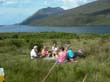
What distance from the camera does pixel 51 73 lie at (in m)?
14.9

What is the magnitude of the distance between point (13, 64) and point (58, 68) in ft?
7.90

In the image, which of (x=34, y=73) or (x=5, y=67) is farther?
(x=5, y=67)

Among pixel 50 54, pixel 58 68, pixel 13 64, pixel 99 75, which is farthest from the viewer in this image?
pixel 50 54

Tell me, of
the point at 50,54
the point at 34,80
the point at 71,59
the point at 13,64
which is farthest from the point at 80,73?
the point at 50,54

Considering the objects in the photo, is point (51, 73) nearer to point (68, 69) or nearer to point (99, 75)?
point (68, 69)

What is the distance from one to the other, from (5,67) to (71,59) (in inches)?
180

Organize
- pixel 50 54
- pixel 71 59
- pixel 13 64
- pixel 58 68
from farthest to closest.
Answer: pixel 50 54 → pixel 71 59 → pixel 13 64 → pixel 58 68

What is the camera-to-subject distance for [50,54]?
2314 cm

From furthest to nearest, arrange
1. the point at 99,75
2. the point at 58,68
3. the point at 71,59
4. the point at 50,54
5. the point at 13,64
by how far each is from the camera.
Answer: the point at 50,54 < the point at 71,59 < the point at 13,64 < the point at 58,68 < the point at 99,75

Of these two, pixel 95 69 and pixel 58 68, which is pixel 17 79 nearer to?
pixel 58 68

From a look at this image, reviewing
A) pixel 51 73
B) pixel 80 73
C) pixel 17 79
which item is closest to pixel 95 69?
pixel 80 73

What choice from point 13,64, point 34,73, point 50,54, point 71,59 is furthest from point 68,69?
point 50,54

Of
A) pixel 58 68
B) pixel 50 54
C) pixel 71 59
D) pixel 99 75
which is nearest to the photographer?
pixel 99 75

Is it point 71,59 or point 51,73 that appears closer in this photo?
point 51,73
